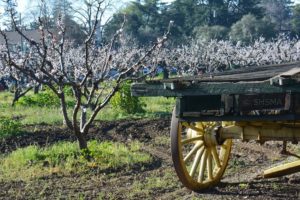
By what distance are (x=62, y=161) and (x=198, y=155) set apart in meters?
2.39

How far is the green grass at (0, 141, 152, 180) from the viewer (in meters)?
7.41

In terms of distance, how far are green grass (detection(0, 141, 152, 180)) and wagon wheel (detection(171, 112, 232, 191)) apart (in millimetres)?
1578

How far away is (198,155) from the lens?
20.4ft

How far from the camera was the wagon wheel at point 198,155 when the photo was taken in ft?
18.9

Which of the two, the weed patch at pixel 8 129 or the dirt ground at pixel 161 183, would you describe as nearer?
the dirt ground at pixel 161 183

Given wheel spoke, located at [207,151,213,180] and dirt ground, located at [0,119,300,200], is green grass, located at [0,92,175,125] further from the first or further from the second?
wheel spoke, located at [207,151,213,180]

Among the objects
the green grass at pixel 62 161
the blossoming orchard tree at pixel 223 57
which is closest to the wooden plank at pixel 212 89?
the green grass at pixel 62 161

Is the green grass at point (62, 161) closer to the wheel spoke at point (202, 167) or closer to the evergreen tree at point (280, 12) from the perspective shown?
the wheel spoke at point (202, 167)

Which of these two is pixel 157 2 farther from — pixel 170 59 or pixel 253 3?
pixel 170 59

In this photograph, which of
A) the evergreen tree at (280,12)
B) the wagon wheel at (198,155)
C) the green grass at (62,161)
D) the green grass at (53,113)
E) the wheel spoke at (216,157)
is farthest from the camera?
the evergreen tree at (280,12)

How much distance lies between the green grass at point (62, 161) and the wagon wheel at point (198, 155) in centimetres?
158

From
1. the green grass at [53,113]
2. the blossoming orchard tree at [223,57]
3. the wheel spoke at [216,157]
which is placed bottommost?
the green grass at [53,113]

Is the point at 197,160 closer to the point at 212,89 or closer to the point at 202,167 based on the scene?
the point at 202,167

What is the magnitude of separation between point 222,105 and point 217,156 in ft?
6.79
